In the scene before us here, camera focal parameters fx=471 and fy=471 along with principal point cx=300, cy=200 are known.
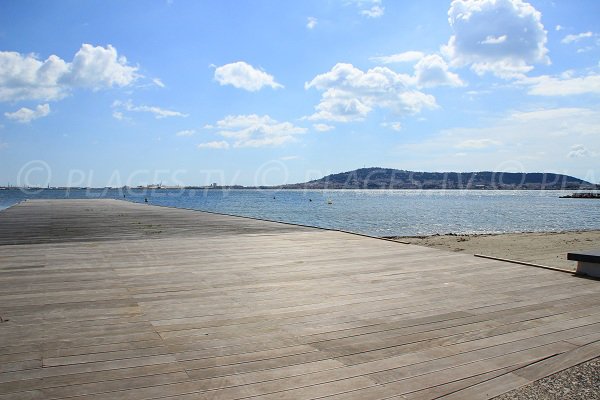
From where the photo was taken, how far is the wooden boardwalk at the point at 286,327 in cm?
296

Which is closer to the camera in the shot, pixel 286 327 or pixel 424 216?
pixel 286 327

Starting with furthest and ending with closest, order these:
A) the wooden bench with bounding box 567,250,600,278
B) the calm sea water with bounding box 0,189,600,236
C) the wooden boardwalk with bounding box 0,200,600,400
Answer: the calm sea water with bounding box 0,189,600,236 → the wooden bench with bounding box 567,250,600,278 → the wooden boardwalk with bounding box 0,200,600,400

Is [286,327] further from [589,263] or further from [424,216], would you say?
[424,216]

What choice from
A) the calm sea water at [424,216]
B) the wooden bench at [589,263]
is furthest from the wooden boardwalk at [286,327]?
the calm sea water at [424,216]

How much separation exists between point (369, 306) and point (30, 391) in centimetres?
302

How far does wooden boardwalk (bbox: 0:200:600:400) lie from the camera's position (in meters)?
2.96

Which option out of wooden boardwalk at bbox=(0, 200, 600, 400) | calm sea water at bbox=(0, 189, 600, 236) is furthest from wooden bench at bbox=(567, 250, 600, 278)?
calm sea water at bbox=(0, 189, 600, 236)

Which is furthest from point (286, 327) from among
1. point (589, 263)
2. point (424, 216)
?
point (424, 216)

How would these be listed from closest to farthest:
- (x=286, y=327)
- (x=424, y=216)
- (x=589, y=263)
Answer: (x=286, y=327) → (x=589, y=263) → (x=424, y=216)

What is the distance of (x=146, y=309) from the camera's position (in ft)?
15.0

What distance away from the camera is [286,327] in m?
4.07

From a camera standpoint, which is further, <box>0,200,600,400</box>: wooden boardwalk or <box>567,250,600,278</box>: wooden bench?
<box>567,250,600,278</box>: wooden bench

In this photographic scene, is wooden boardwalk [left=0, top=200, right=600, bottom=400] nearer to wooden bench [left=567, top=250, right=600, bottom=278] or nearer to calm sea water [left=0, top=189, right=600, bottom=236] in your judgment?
wooden bench [left=567, top=250, right=600, bottom=278]

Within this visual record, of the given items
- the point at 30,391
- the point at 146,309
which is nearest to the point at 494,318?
the point at 146,309
